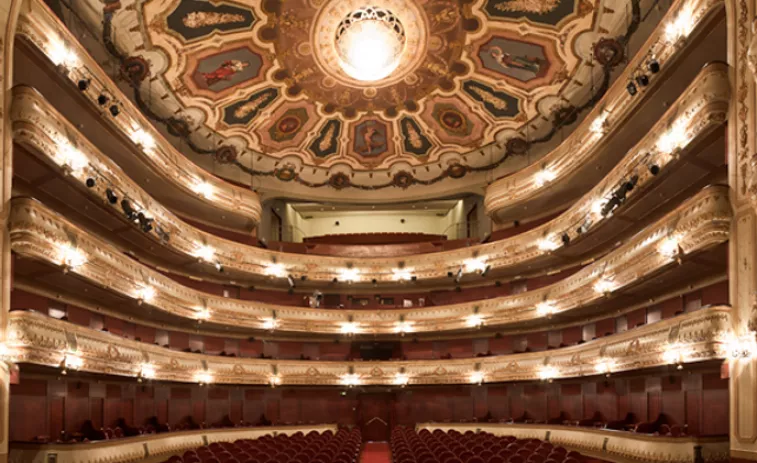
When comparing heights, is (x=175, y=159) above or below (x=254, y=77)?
below

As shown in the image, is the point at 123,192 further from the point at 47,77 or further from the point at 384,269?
the point at 384,269

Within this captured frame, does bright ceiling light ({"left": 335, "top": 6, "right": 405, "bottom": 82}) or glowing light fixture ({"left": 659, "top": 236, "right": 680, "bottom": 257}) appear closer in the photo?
glowing light fixture ({"left": 659, "top": 236, "right": 680, "bottom": 257})

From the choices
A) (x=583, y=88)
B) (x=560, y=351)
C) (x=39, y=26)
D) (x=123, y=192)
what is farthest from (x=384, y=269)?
(x=39, y=26)

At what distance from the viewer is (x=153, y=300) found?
2000 centimetres

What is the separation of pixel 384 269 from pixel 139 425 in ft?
39.3

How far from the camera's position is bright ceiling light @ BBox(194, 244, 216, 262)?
23797 mm

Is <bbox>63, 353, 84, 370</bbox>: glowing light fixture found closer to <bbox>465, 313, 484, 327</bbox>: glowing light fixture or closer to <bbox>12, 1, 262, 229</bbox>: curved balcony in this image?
<bbox>12, 1, 262, 229</bbox>: curved balcony

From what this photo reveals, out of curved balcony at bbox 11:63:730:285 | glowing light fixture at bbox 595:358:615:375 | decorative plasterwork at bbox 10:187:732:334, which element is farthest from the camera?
glowing light fixture at bbox 595:358:615:375

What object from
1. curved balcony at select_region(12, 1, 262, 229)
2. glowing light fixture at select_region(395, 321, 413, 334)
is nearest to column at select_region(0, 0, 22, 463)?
curved balcony at select_region(12, 1, 262, 229)

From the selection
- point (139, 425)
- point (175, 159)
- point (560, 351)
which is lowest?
point (139, 425)

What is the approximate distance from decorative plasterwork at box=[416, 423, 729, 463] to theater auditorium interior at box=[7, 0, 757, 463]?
0.24 feet

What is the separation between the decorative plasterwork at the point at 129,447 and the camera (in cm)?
1315

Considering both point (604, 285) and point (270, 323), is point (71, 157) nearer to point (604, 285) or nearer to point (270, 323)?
point (270, 323)

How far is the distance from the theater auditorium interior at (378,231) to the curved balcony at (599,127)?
90 millimetres
